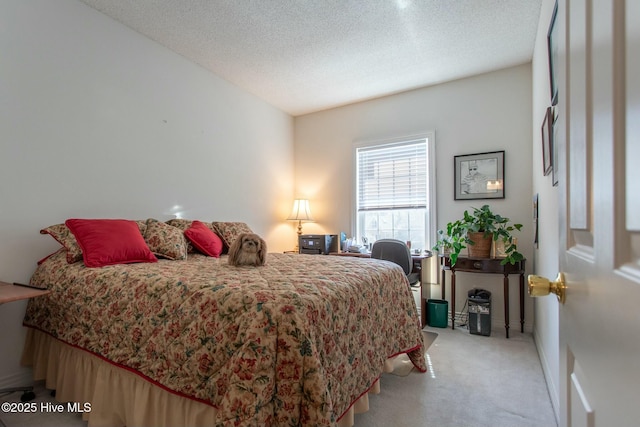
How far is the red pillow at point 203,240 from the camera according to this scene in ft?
9.12

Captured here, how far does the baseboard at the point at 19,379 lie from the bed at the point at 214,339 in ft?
0.30

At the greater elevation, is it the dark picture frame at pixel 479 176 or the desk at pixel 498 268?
the dark picture frame at pixel 479 176

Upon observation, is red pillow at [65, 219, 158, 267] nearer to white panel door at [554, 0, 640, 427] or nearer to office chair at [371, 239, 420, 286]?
office chair at [371, 239, 420, 286]

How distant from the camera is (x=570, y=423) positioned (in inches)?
26.0

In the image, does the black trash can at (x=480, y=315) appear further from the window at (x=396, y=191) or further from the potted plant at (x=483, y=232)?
the window at (x=396, y=191)

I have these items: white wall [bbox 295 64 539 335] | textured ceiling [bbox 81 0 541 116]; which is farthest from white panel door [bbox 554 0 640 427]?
white wall [bbox 295 64 539 335]

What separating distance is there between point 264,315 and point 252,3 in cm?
240

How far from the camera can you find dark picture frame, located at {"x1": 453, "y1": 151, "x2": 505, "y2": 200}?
3412 mm

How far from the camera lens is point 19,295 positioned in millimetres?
1554

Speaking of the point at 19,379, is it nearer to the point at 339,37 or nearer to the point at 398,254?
the point at 398,254

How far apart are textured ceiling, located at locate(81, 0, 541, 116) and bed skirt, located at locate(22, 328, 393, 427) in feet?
8.37

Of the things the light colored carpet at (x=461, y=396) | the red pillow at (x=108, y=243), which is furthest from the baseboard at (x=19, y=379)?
the red pillow at (x=108, y=243)

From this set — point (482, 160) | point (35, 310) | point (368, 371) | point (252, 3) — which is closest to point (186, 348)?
point (368, 371)

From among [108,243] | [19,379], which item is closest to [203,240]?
[108,243]
